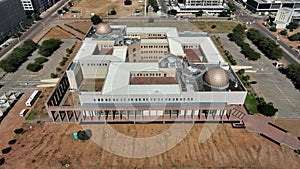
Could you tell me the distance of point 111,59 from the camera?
8362 centimetres

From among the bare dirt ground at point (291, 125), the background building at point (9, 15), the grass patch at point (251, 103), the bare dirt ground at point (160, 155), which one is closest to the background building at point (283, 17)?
the grass patch at point (251, 103)

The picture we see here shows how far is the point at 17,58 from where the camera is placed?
316 feet

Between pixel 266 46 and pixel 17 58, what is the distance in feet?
376

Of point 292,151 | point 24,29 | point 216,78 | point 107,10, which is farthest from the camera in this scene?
point 107,10

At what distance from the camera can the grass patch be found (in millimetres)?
73562

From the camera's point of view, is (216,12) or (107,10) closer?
(216,12)

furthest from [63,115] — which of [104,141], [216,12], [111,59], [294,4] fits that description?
[294,4]

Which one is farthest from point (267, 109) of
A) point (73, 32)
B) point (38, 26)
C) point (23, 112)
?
point (38, 26)

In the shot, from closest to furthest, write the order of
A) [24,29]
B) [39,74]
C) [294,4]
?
[39,74] < [24,29] < [294,4]

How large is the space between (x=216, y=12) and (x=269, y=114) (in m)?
106

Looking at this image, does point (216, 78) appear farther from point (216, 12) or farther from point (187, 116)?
point (216, 12)

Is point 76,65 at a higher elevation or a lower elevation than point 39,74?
higher

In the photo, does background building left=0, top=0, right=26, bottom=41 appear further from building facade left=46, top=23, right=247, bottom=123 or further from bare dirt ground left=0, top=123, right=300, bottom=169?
bare dirt ground left=0, top=123, right=300, bottom=169

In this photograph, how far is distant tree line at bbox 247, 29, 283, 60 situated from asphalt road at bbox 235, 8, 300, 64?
693 centimetres
